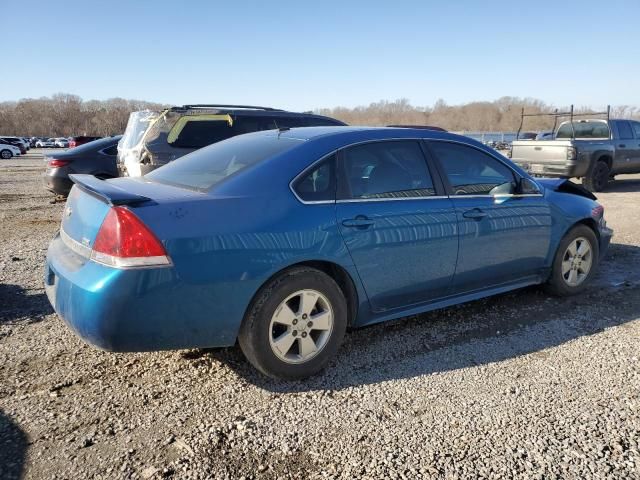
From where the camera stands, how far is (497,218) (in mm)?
3984

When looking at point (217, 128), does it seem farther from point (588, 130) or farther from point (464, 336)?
point (588, 130)

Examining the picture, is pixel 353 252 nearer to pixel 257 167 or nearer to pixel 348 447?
pixel 257 167

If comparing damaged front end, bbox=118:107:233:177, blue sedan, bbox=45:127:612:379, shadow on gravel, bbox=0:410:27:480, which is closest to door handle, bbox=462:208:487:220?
blue sedan, bbox=45:127:612:379

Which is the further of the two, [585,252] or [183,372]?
[585,252]

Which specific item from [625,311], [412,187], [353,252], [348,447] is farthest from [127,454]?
[625,311]

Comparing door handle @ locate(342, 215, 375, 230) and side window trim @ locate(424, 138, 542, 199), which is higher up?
side window trim @ locate(424, 138, 542, 199)

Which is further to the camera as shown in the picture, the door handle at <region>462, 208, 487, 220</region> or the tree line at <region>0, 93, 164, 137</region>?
the tree line at <region>0, 93, 164, 137</region>

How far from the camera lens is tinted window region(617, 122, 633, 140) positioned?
1317 cm

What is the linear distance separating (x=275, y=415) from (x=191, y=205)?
125cm

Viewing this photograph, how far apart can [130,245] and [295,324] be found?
1.08 meters

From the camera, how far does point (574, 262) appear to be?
470 cm

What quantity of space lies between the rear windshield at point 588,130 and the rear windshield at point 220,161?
483 inches

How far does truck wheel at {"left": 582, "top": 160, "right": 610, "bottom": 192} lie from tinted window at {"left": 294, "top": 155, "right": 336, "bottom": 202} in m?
11.0

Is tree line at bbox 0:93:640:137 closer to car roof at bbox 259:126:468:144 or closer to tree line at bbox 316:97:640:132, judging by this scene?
tree line at bbox 316:97:640:132
